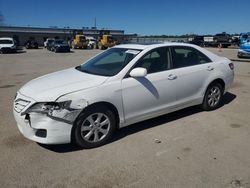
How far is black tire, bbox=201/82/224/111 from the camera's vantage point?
5.71m

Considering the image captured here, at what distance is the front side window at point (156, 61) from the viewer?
4.64 m

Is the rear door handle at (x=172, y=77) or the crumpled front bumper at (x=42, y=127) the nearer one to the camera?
the crumpled front bumper at (x=42, y=127)

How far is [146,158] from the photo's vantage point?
12.4ft

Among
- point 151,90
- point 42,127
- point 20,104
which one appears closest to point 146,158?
point 151,90

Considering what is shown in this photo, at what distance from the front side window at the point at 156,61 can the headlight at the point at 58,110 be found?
1422 millimetres

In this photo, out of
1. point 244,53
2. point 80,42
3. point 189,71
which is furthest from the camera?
point 80,42

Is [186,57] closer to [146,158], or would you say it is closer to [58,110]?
[146,158]

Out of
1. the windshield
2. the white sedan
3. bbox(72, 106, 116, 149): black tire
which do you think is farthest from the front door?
bbox(72, 106, 116, 149): black tire

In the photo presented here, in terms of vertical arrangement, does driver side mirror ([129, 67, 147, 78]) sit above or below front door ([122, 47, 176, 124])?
above

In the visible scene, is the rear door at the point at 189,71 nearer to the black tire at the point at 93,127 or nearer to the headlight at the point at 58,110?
the black tire at the point at 93,127

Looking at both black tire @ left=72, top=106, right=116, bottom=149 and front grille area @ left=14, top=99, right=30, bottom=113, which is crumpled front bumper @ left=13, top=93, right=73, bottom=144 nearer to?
front grille area @ left=14, top=99, right=30, bottom=113

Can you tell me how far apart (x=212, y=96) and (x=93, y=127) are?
9.94 ft

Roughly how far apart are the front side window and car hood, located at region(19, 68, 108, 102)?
0.85 metres

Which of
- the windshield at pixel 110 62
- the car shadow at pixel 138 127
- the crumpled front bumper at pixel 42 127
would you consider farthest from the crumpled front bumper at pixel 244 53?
the crumpled front bumper at pixel 42 127
